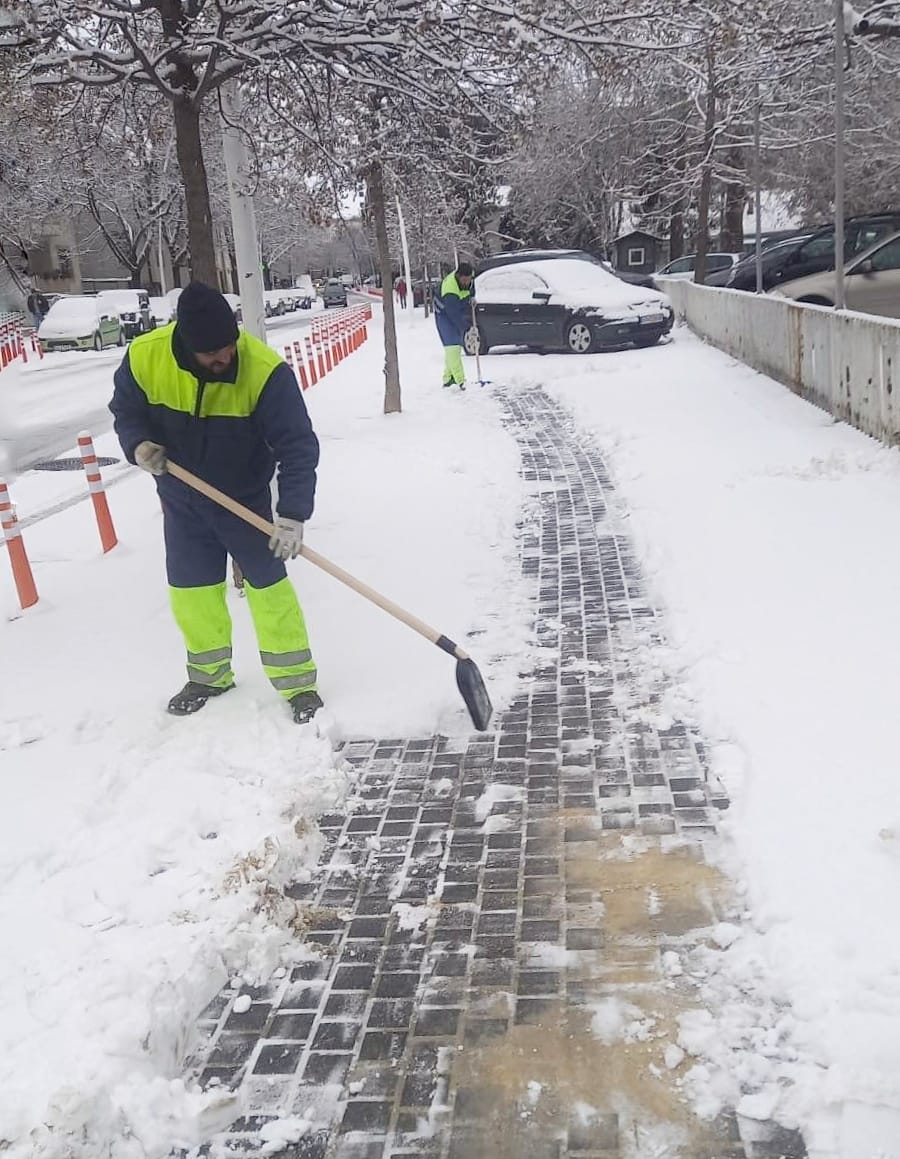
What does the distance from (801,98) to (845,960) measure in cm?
2051

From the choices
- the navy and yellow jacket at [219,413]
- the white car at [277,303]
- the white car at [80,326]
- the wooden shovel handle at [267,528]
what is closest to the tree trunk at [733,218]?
the white car at [80,326]

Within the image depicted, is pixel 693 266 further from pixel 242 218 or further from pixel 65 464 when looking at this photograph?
pixel 242 218

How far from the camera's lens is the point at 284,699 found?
4691 millimetres

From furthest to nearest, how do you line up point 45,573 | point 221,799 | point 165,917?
point 45,573 < point 221,799 < point 165,917

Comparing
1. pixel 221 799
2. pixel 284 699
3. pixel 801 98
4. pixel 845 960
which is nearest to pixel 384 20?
pixel 284 699

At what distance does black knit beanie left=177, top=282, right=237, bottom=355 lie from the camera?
160 inches

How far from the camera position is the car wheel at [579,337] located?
1664cm

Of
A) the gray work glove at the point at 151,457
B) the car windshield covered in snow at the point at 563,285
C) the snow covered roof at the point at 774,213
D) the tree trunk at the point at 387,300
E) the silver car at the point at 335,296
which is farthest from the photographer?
the silver car at the point at 335,296

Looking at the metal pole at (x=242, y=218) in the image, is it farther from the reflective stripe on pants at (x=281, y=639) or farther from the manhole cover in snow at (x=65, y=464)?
the manhole cover in snow at (x=65, y=464)

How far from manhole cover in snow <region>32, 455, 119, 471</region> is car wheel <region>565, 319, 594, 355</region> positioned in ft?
25.7

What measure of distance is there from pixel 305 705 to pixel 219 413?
130cm

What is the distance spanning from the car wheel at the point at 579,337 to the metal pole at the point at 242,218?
10.3 m

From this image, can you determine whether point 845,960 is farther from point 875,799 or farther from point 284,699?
point 284,699

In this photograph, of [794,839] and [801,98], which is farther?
[801,98]
